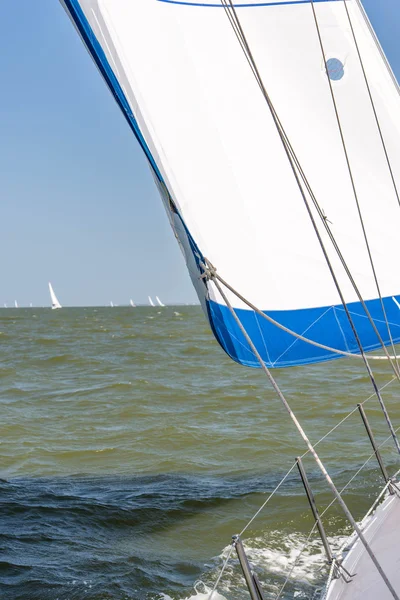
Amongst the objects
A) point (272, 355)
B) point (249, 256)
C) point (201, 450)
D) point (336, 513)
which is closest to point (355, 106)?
point (249, 256)

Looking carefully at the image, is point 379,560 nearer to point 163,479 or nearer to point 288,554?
point 288,554

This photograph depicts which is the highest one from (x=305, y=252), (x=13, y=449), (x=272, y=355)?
(x=305, y=252)

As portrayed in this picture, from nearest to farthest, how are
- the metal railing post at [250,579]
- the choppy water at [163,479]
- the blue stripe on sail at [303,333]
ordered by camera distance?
1. the metal railing post at [250,579]
2. the blue stripe on sail at [303,333]
3. the choppy water at [163,479]

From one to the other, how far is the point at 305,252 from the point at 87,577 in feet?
11.3

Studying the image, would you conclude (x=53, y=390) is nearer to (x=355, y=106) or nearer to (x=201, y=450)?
(x=201, y=450)

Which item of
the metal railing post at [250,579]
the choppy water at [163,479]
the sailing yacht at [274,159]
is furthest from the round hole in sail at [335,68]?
the choppy water at [163,479]

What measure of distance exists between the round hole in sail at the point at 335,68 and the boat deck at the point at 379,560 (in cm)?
293

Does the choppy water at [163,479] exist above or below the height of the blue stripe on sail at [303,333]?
below

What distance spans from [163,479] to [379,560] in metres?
6.02

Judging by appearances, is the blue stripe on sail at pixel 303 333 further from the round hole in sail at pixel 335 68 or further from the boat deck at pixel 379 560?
the round hole in sail at pixel 335 68

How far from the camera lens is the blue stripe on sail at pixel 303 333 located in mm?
4613

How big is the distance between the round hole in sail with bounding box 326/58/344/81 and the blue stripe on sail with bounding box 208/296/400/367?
1646 millimetres

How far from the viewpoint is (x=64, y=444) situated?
1145cm

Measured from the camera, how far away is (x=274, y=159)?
493 cm
